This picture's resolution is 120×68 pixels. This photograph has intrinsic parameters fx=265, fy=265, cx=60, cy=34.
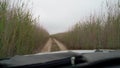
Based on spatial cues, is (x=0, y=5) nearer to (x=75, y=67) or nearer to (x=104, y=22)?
(x=75, y=67)

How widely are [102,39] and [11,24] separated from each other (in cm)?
468

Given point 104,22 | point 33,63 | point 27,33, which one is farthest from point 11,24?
point 104,22

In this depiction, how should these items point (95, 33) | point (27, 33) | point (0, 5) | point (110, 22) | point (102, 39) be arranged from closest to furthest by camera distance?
point (0, 5)
point (27, 33)
point (110, 22)
point (102, 39)
point (95, 33)

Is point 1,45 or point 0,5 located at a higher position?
point 0,5

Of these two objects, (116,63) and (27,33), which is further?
(27,33)

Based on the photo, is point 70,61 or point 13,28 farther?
point 13,28

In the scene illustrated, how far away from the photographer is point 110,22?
8.48m

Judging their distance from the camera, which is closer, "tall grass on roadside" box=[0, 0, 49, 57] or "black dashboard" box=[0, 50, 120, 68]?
"black dashboard" box=[0, 50, 120, 68]

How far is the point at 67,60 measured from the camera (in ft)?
5.56

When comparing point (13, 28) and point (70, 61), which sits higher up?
point (13, 28)

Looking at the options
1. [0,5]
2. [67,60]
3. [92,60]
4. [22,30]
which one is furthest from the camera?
[22,30]

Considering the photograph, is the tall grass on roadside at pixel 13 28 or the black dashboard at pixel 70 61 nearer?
the black dashboard at pixel 70 61

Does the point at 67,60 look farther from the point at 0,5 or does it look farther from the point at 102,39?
the point at 102,39

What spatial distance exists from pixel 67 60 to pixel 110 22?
6989 mm
